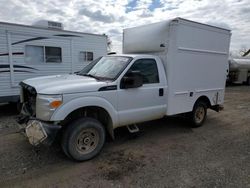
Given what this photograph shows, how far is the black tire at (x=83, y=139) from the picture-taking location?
3668 millimetres

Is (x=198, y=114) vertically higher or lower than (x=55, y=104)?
lower

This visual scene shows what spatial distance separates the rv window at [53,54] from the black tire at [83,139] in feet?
16.5

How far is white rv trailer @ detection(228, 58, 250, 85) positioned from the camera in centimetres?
1895

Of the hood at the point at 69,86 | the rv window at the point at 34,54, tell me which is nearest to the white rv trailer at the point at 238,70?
the rv window at the point at 34,54

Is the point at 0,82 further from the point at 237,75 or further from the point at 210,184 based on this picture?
the point at 237,75

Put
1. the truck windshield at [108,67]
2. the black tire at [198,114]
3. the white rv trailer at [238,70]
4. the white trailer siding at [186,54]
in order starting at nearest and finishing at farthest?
the truck windshield at [108,67] → the white trailer siding at [186,54] → the black tire at [198,114] → the white rv trailer at [238,70]

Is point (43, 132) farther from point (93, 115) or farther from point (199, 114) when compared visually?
point (199, 114)

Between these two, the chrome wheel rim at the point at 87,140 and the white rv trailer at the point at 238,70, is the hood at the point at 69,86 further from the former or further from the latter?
the white rv trailer at the point at 238,70

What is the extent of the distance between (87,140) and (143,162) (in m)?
1.12

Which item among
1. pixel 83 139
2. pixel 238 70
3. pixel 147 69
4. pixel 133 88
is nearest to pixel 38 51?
pixel 147 69

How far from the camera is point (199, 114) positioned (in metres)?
6.05

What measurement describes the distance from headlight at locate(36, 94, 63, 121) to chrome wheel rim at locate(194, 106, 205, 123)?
13.1 feet

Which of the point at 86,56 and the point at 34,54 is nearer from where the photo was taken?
the point at 34,54

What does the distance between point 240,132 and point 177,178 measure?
3.28m
